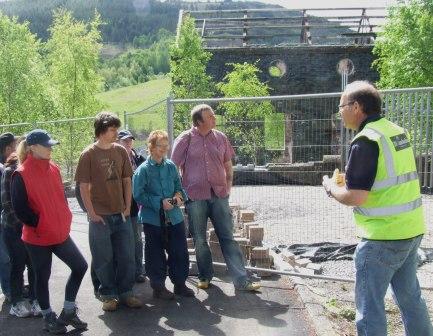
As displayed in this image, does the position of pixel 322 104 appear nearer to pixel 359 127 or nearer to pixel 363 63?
pixel 359 127

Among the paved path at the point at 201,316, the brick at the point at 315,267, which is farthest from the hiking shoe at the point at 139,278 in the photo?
the brick at the point at 315,267

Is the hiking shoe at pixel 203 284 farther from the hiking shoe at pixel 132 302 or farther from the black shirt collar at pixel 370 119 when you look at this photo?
the black shirt collar at pixel 370 119

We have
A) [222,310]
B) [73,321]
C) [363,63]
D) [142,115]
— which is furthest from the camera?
[363,63]

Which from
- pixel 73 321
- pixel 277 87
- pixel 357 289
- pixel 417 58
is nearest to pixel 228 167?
pixel 73 321

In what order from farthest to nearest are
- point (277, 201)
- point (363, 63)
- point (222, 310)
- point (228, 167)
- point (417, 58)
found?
point (363, 63), point (417, 58), point (277, 201), point (228, 167), point (222, 310)

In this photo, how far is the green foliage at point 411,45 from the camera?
18438 millimetres

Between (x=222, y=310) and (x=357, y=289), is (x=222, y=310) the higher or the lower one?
the lower one

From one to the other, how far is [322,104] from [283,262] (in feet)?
6.26

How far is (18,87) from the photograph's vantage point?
1180 inches

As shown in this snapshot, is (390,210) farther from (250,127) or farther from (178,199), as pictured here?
(250,127)

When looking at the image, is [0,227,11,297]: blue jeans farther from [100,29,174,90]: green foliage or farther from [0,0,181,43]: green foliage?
[0,0,181,43]: green foliage

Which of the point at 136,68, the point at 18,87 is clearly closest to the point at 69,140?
the point at 18,87

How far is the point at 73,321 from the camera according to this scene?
5.30 metres

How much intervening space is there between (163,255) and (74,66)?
24062 millimetres
